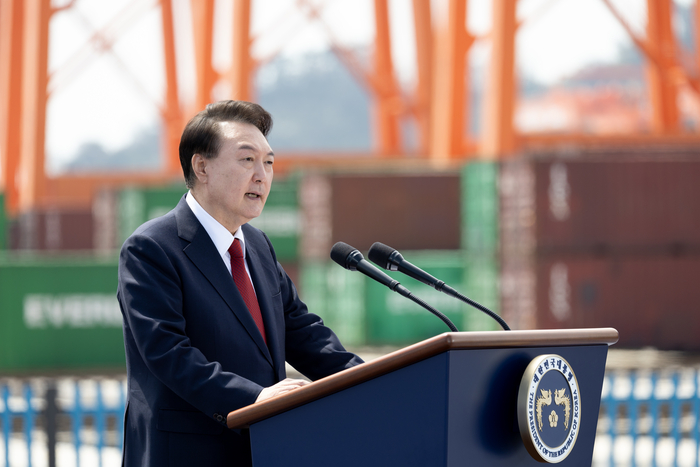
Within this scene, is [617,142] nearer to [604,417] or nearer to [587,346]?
[604,417]

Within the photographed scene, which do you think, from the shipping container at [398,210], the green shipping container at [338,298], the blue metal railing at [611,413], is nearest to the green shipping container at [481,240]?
the shipping container at [398,210]

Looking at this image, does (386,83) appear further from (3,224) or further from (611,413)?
(611,413)

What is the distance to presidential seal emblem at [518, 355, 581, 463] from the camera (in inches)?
64.4

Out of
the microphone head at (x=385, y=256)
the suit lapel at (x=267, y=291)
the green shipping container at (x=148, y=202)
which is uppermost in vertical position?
the green shipping container at (x=148, y=202)

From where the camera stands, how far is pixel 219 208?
2.03 meters

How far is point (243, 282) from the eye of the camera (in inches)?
80.4

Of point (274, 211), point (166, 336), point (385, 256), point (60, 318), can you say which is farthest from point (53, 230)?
point (166, 336)

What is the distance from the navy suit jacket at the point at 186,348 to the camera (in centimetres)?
178

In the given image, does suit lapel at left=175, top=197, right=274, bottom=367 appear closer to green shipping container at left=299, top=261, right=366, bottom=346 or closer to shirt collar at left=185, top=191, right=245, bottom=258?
shirt collar at left=185, top=191, right=245, bottom=258

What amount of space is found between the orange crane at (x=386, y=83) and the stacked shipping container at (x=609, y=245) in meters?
2.11

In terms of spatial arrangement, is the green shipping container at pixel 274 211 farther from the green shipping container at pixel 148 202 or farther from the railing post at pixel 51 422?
the railing post at pixel 51 422

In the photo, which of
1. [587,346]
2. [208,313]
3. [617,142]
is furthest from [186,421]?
[617,142]

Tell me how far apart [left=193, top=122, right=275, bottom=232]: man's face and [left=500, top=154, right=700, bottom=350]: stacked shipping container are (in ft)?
39.1

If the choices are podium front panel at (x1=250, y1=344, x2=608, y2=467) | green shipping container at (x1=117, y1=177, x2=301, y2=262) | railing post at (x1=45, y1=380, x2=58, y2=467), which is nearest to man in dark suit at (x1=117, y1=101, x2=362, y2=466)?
podium front panel at (x1=250, y1=344, x2=608, y2=467)
